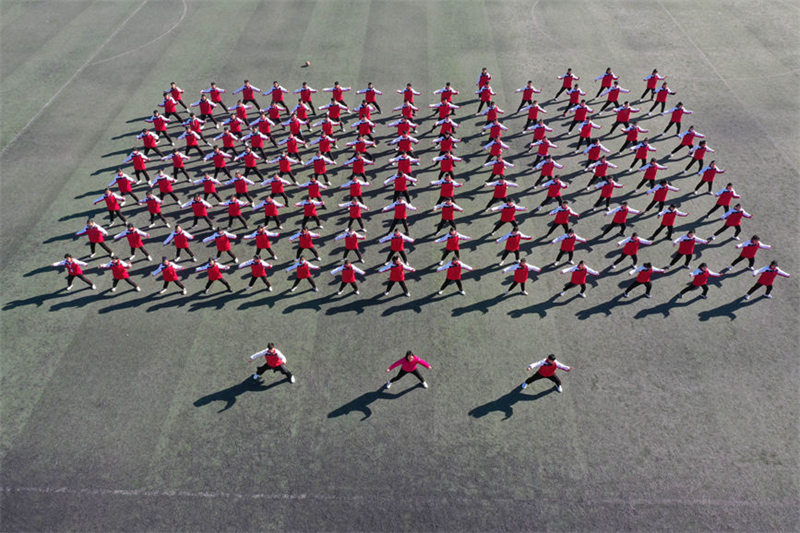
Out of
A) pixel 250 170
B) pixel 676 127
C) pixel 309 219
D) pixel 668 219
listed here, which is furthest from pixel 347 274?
pixel 676 127

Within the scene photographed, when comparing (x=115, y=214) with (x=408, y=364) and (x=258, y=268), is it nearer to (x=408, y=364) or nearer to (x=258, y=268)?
(x=258, y=268)

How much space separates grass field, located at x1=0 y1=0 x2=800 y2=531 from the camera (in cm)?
1241

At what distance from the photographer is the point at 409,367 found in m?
14.1

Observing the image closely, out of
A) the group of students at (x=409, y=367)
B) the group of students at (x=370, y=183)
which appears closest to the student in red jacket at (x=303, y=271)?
the group of students at (x=370, y=183)

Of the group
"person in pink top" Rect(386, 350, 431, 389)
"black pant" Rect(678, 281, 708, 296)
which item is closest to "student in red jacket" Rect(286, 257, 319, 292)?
"person in pink top" Rect(386, 350, 431, 389)

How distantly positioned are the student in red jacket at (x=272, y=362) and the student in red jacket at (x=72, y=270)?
6.83 metres

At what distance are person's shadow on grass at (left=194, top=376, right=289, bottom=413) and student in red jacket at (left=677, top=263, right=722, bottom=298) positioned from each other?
1237 cm

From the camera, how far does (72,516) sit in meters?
12.2

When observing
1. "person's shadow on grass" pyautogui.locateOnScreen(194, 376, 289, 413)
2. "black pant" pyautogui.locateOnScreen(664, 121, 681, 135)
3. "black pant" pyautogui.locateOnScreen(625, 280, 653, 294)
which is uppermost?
"black pant" pyautogui.locateOnScreen(664, 121, 681, 135)

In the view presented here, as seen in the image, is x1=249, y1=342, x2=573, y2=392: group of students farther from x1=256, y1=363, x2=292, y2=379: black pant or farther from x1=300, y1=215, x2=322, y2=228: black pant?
x1=300, y1=215, x2=322, y2=228: black pant

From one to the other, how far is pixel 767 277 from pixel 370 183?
45.8ft

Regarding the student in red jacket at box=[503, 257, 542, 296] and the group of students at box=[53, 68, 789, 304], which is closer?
the student in red jacket at box=[503, 257, 542, 296]

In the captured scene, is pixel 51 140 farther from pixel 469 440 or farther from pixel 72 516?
pixel 469 440

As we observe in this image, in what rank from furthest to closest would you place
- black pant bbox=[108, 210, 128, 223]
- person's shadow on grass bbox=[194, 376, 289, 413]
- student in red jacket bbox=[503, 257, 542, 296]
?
black pant bbox=[108, 210, 128, 223]
student in red jacket bbox=[503, 257, 542, 296]
person's shadow on grass bbox=[194, 376, 289, 413]
